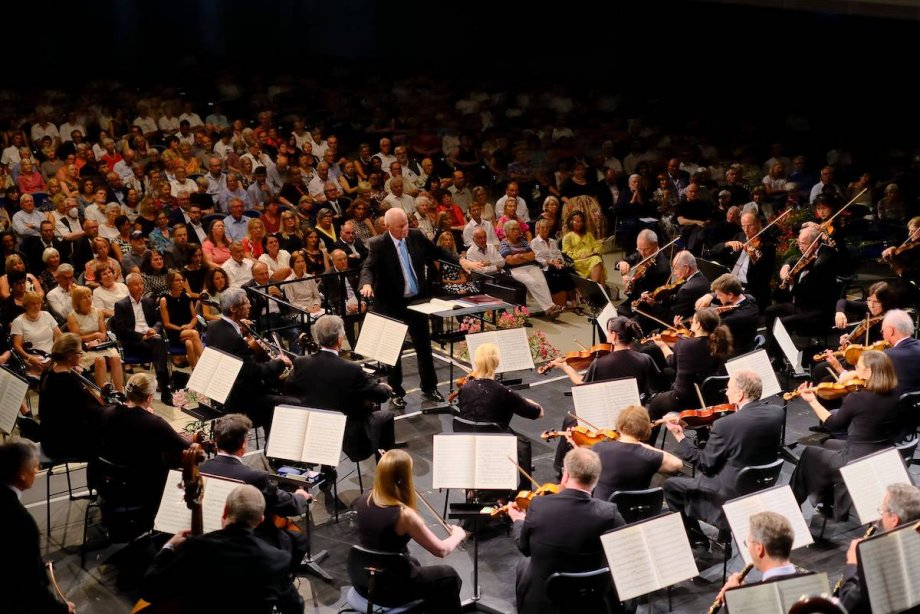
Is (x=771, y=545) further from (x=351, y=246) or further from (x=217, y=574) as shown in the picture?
(x=351, y=246)

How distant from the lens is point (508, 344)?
7.02 metres

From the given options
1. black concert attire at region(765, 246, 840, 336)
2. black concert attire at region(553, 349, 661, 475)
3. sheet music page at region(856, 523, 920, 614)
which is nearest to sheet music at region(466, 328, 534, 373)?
black concert attire at region(553, 349, 661, 475)

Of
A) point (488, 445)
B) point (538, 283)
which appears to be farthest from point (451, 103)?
point (488, 445)

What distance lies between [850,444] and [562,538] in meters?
2.41

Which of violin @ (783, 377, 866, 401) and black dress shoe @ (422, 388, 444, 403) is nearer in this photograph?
violin @ (783, 377, 866, 401)

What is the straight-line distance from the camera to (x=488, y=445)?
17.7ft

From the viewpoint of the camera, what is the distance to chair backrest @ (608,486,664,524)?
5215 mm

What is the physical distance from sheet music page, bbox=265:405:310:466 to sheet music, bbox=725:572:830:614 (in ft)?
8.68

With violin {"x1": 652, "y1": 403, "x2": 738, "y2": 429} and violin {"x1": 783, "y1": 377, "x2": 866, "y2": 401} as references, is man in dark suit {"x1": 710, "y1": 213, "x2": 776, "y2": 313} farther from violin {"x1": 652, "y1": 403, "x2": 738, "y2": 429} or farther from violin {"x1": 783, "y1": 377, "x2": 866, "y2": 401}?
violin {"x1": 652, "y1": 403, "x2": 738, "y2": 429}

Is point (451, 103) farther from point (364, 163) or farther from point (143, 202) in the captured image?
point (143, 202)

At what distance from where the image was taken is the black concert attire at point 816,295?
28.1 ft

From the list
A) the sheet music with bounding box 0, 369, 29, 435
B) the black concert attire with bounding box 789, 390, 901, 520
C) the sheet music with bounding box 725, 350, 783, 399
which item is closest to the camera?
the black concert attire with bounding box 789, 390, 901, 520

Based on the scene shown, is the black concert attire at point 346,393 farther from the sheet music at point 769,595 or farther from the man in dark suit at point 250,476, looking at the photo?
the sheet music at point 769,595

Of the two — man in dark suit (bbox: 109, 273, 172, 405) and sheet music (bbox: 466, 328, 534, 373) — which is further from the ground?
sheet music (bbox: 466, 328, 534, 373)
